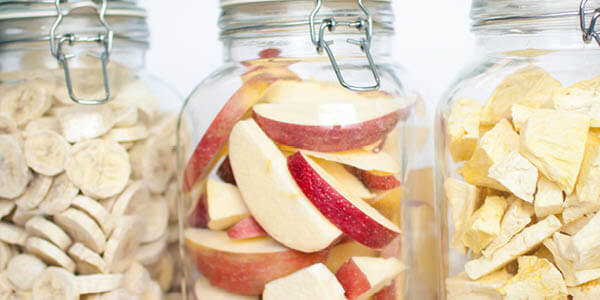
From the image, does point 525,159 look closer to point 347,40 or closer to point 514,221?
point 514,221

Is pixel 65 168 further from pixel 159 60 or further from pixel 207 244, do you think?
pixel 159 60

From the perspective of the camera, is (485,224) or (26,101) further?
(26,101)

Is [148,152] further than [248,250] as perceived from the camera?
Yes

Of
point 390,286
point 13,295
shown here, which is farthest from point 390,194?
point 13,295

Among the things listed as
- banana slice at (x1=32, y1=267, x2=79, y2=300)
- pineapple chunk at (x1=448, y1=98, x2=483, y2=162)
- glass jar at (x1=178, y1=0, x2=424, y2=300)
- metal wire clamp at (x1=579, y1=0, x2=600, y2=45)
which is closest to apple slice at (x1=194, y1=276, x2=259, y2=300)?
glass jar at (x1=178, y1=0, x2=424, y2=300)

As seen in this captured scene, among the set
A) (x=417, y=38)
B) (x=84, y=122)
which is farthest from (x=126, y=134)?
(x=417, y=38)
